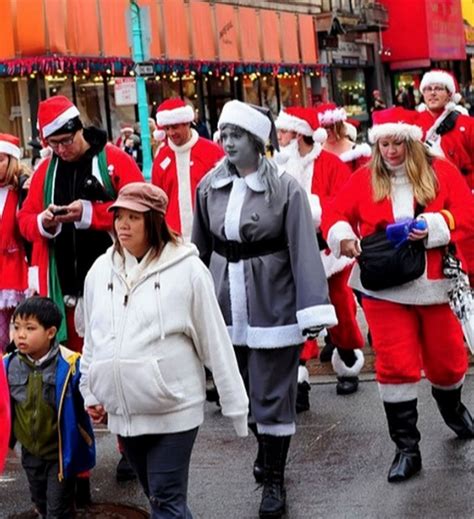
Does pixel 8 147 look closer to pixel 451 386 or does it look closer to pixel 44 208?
pixel 44 208

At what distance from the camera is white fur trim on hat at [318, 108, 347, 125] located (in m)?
9.52

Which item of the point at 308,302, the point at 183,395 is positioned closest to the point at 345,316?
the point at 308,302

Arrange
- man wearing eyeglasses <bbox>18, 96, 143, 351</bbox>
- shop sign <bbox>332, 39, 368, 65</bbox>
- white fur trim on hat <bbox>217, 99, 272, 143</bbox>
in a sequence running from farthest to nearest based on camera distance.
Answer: shop sign <bbox>332, 39, 368, 65</bbox> < man wearing eyeglasses <bbox>18, 96, 143, 351</bbox> < white fur trim on hat <bbox>217, 99, 272, 143</bbox>

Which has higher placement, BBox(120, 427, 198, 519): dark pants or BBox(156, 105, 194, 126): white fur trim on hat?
BBox(156, 105, 194, 126): white fur trim on hat

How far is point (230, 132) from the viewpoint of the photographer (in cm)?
607

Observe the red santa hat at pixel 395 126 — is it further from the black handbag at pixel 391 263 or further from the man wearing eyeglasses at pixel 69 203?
the man wearing eyeglasses at pixel 69 203

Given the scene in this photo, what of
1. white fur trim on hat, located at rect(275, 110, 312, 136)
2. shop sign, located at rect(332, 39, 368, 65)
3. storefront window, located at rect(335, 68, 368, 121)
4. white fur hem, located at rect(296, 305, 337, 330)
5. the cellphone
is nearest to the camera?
white fur hem, located at rect(296, 305, 337, 330)

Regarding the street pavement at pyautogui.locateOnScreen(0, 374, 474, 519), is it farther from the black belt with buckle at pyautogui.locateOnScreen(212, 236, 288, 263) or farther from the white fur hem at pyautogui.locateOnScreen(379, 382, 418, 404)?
the black belt with buckle at pyautogui.locateOnScreen(212, 236, 288, 263)

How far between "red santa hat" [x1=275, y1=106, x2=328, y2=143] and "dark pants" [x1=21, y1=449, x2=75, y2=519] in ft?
11.8

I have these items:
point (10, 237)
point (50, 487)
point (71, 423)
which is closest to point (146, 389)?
point (71, 423)

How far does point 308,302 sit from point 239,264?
429 mm

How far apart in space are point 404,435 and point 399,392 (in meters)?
0.23

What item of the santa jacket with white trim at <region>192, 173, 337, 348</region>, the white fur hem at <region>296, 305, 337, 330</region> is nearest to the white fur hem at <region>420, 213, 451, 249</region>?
the santa jacket with white trim at <region>192, 173, 337, 348</region>

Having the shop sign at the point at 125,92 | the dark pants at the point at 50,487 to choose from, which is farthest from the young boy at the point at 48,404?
the shop sign at the point at 125,92
